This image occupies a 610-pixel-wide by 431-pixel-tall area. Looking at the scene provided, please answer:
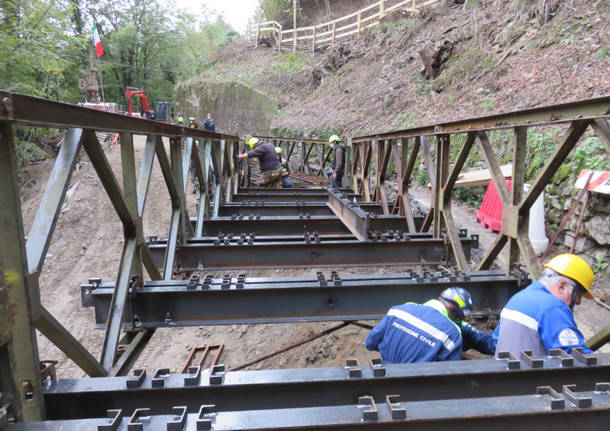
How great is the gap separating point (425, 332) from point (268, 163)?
768 centimetres

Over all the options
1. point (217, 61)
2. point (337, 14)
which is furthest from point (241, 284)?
point (217, 61)

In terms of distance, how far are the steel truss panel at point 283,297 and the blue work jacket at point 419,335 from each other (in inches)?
18.5

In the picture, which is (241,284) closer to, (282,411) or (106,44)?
(282,411)

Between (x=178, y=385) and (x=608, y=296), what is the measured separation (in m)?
4.85

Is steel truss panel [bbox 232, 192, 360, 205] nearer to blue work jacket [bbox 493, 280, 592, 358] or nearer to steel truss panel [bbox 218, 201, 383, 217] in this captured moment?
steel truss panel [bbox 218, 201, 383, 217]

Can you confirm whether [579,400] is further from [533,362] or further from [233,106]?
[233,106]

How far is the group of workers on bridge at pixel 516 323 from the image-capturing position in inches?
97.5

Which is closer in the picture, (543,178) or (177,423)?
(177,423)

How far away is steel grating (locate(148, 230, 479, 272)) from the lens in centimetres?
437

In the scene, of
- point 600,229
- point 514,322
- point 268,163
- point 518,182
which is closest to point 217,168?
point 268,163

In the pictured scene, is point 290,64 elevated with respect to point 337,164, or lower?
elevated

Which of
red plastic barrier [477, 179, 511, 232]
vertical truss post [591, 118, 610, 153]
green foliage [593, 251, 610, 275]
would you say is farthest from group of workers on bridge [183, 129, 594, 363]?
red plastic barrier [477, 179, 511, 232]

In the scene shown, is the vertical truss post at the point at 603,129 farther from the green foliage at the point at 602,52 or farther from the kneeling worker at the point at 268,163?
the kneeling worker at the point at 268,163

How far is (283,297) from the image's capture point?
3.26m
